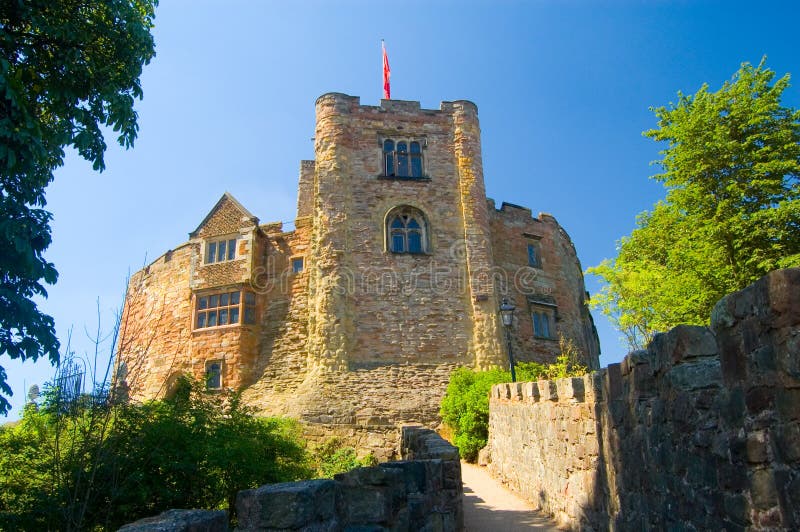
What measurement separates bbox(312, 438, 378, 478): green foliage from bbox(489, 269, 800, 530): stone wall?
17.9 feet

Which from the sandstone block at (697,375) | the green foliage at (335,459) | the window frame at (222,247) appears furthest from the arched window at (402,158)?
the sandstone block at (697,375)

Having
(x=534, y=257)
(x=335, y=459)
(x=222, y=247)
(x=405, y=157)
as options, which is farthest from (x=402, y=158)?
(x=335, y=459)

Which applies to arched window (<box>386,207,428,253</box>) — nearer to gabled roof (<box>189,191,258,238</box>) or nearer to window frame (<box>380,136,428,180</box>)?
window frame (<box>380,136,428,180</box>)

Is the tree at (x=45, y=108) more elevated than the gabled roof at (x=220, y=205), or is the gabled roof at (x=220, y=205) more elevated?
the gabled roof at (x=220, y=205)

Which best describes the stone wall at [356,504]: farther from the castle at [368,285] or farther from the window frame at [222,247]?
the window frame at [222,247]

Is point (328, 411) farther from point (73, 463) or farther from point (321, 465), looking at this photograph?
point (73, 463)

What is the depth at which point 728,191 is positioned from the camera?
57.7 ft

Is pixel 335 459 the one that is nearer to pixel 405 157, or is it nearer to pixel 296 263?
pixel 296 263

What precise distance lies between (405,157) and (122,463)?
19065 millimetres

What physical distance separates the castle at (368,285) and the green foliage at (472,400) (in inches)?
43.4

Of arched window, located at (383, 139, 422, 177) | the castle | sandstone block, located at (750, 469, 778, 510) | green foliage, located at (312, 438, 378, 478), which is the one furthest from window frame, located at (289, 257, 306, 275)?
sandstone block, located at (750, 469, 778, 510)

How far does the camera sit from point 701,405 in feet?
12.0

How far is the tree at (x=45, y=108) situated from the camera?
8258 mm

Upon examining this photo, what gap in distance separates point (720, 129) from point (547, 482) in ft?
48.4
